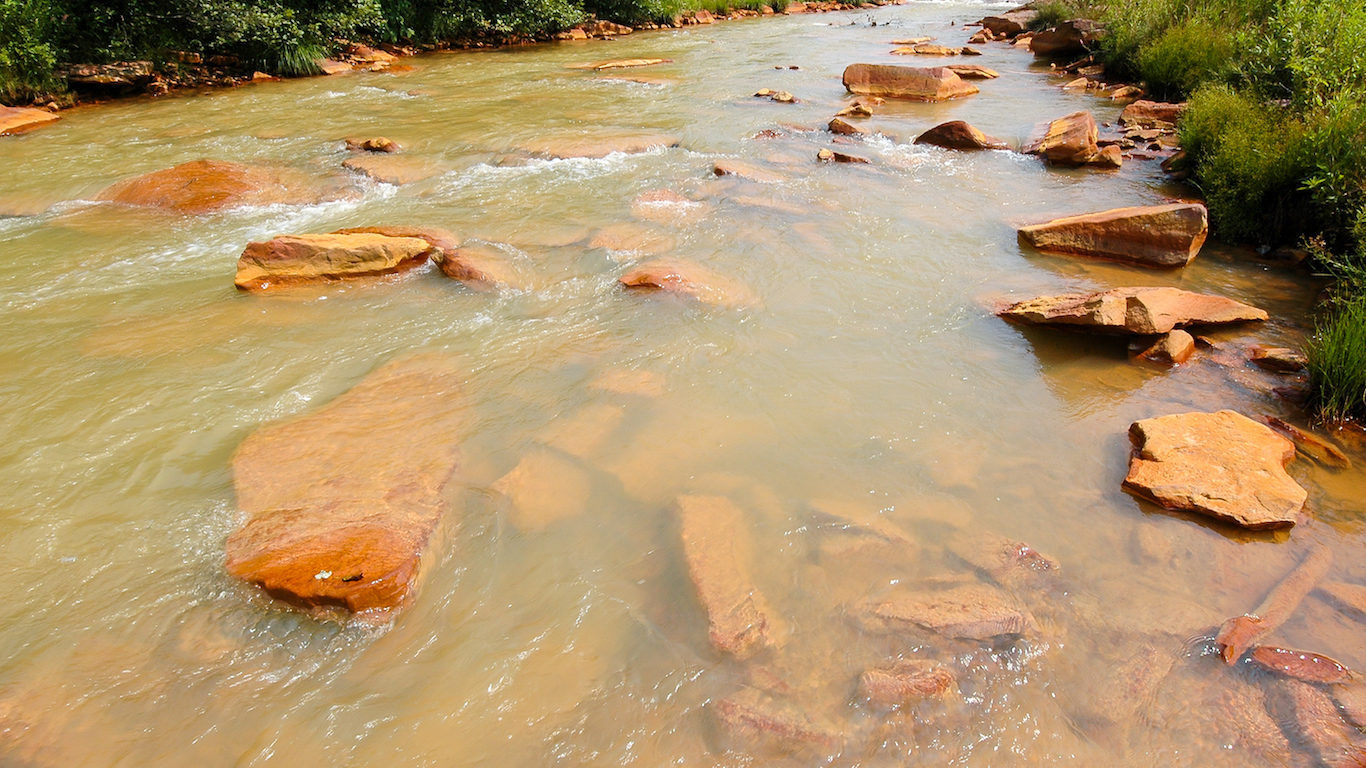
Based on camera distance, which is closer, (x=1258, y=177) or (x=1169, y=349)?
(x=1169, y=349)

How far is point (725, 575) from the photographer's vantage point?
305 cm

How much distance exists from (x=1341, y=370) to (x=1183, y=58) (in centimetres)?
982

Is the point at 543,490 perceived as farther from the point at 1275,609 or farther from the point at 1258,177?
the point at 1258,177

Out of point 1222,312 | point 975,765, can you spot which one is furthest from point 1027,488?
point 1222,312

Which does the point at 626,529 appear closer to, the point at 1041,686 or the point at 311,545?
the point at 311,545

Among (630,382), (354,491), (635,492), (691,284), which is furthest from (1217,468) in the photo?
(354,491)

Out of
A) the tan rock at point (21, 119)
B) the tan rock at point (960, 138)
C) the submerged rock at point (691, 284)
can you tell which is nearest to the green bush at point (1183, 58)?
the tan rock at point (960, 138)

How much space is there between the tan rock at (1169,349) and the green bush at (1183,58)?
7587mm

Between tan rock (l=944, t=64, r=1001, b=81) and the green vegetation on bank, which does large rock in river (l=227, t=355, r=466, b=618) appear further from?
tan rock (l=944, t=64, r=1001, b=81)

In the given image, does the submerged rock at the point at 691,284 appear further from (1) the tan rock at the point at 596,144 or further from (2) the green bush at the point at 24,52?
(2) the green bush at the point at 24,52

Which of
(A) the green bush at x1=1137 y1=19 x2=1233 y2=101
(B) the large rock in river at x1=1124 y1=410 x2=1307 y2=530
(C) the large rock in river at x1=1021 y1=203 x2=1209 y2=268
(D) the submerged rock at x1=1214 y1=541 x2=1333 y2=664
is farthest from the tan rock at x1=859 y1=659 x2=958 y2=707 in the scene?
(A) the green bush at x1=1137 y1=19 x2=1233 y2=101

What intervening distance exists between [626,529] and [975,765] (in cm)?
171

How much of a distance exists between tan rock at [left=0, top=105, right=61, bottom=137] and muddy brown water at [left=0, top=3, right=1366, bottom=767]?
13.9 feet

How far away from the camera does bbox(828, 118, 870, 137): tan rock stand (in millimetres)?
10352
